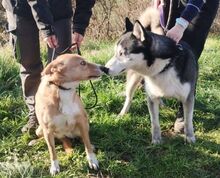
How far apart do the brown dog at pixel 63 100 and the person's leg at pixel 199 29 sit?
113 centimetres

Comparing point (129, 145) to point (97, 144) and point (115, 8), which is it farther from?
point (115, 8)

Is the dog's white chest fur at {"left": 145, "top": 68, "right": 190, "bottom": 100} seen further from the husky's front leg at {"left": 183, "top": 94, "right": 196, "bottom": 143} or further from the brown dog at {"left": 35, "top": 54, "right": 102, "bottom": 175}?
the brown dog at {"left": 35, "top": 54, "right": 102, "bottom": 175}

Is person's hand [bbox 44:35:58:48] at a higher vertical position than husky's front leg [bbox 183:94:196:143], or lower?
higher

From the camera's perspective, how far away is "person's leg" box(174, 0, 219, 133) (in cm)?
396

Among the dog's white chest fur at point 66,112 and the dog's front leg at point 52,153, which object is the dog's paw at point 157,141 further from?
the dog's front leg at point 52,153

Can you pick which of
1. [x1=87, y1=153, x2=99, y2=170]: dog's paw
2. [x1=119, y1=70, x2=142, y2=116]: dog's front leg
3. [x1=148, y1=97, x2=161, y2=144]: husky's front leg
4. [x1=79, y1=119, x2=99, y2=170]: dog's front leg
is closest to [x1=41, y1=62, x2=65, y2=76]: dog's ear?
[x1=79, y1=119, x2=99, y2=170]: dog's front leg

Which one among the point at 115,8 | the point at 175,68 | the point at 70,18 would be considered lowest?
the point at 115,8

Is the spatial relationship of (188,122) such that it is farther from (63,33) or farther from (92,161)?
(63,33)

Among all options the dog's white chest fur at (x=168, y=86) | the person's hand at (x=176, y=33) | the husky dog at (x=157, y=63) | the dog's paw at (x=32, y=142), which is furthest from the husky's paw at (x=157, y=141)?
the dog's paw at (x=32, y=142)

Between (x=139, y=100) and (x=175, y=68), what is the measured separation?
3.90ft

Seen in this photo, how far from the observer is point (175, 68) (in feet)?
11.8

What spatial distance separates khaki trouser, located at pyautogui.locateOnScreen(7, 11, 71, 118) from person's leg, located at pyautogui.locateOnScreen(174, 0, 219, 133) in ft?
3.97

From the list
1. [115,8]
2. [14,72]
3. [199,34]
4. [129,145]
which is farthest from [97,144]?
[115,8]

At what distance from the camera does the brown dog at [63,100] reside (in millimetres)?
3287
